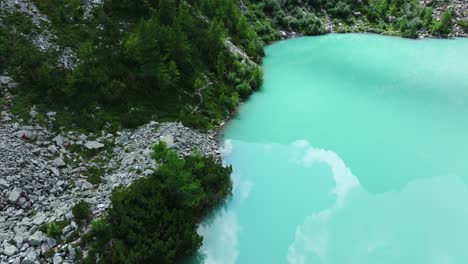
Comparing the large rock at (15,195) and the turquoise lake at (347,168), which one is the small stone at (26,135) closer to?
the large rock at (15,195)

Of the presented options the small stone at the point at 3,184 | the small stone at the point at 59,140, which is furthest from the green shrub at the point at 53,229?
the small stone at the point at 59,140

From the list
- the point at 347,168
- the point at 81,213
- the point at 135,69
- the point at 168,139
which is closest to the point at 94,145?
the point at 168,139

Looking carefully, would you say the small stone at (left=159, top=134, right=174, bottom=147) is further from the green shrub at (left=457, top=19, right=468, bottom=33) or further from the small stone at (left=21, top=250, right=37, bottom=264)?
the green shrub at (left=457, top=19, right=468, bottom=33)

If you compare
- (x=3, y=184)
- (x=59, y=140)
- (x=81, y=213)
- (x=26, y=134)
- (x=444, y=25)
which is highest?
(x=26, y=134)

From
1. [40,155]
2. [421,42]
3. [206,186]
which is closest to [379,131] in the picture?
[206,186]

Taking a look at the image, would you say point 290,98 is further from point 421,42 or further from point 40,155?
point 421,42

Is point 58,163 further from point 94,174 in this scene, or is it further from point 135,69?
point 135,69
